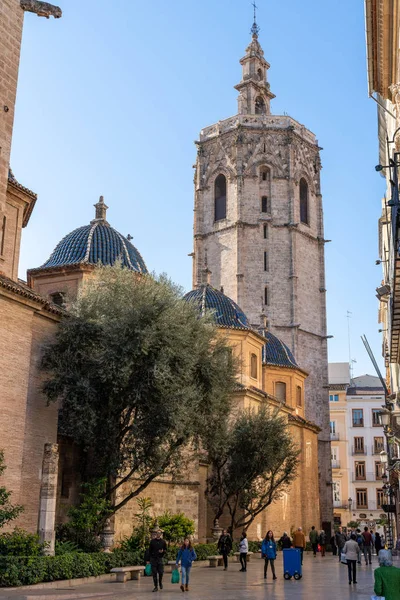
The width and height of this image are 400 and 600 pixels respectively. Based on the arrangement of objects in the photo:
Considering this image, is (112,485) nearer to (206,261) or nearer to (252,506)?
(252,506)

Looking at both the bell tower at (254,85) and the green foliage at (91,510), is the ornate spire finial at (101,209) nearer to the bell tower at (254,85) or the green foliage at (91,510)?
the green foliage at (91,510)

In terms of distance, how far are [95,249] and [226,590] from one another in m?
15.9

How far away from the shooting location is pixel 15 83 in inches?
712

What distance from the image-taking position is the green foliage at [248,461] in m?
30.1

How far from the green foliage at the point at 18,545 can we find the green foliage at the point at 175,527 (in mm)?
8380

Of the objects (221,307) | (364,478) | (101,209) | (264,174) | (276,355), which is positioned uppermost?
(264,174)

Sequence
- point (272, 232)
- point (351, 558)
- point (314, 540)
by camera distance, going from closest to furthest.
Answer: point (351, 558) < point (314, 540) < point (272, 232)

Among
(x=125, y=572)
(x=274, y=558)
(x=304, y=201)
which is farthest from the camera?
(x=304, y=201)

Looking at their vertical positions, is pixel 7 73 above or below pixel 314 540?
above

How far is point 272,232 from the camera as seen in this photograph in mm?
59031

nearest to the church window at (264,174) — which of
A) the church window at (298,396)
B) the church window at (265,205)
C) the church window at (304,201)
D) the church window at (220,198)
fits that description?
the church window at (265,205)

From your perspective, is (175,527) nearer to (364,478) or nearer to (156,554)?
(156,554)

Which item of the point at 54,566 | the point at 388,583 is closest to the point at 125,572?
the point at 54,566

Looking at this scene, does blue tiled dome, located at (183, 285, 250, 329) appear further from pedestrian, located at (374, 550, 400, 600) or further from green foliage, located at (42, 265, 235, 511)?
pedestrian, located at (374, 550, 400, 600)
